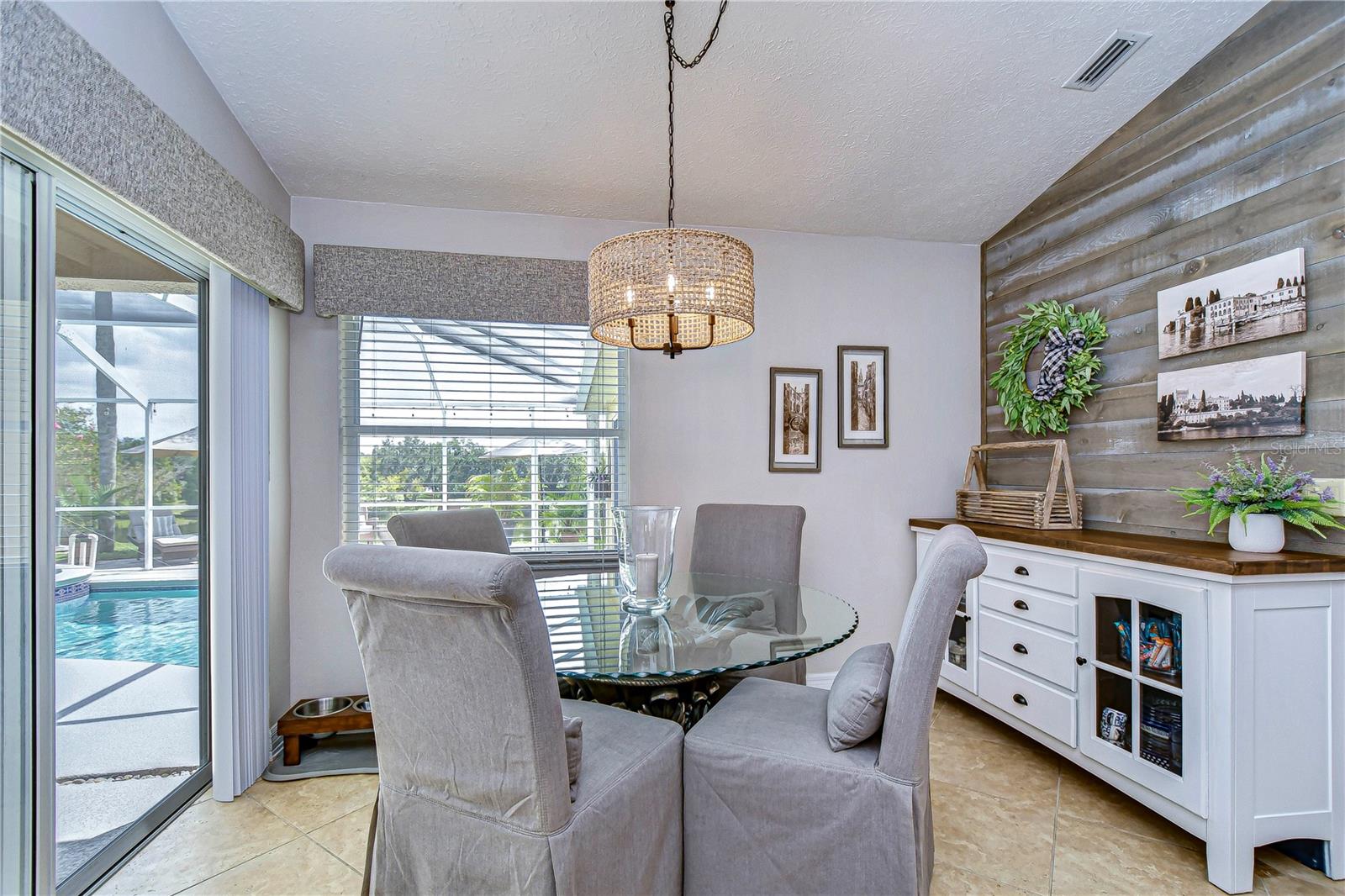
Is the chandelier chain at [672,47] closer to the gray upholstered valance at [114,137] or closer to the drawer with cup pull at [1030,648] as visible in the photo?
the gray upholstered valance at [114,137]

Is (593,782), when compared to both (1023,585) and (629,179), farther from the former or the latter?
(629,179)

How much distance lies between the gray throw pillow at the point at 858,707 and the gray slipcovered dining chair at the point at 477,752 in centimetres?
48

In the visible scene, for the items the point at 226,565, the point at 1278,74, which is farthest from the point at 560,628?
the point at 1278,74

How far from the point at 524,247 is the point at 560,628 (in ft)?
6.57

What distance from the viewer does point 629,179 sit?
2910 millimetres

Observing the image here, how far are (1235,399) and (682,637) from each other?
83.2 inches

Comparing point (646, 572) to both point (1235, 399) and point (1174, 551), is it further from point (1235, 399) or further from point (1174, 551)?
point (1235, 399)

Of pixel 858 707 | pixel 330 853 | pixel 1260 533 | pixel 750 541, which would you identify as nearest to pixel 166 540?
pixel 330 853

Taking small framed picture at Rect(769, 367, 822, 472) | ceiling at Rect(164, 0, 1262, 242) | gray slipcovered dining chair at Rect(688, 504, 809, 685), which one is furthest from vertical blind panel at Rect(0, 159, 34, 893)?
small framed picture at Rect(769, 367, 822, 472)

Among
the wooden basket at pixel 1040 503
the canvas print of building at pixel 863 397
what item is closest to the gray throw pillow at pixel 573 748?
the wooden basket at pixel 1040 503

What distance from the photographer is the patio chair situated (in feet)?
6.50

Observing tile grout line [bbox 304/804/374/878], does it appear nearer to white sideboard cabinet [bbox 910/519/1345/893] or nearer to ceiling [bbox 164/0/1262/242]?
white sideboard cabinet [bbox 910/519/1345/893]

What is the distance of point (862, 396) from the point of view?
137 inches

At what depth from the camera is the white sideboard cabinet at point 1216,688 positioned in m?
1.84
